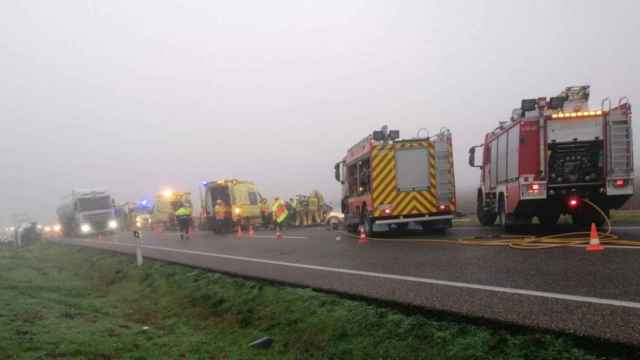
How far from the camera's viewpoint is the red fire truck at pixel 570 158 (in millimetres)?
12242

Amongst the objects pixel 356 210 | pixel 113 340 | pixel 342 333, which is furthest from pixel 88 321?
pixel 356 210

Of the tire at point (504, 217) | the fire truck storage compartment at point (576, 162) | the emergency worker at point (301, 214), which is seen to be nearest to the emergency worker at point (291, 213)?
the emergency worker at point (301, 214)

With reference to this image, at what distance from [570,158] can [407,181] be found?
4.52 meters

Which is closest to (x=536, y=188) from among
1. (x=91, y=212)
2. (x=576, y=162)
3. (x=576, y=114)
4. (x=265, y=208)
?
(x=576, y=162)

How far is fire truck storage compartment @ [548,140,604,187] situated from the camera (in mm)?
12492

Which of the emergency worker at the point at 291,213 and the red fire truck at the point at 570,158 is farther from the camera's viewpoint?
the emergency worker at the point at 291,213

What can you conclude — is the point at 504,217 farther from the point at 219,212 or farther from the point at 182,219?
the point at 219,212

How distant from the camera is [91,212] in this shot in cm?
3666

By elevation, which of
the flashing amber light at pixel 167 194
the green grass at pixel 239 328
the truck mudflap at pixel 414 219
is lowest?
the green grass at pixel 239 328

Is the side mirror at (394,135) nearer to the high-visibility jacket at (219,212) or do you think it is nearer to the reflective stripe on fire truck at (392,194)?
the reflective stripe on fire truck at (392,194)

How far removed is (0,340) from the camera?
18.1 ft

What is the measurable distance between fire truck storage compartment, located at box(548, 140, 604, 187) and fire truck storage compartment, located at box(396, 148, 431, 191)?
3.87m

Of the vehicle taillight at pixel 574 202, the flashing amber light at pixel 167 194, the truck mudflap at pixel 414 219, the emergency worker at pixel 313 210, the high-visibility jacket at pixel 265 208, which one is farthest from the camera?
the flashing amber light at pixel 167 194

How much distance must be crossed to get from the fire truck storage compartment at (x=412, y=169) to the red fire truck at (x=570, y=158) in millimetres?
2735
